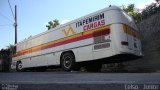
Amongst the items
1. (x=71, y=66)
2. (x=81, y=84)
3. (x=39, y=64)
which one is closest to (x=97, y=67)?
(x=71, y=66)

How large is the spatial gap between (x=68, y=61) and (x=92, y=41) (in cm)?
180

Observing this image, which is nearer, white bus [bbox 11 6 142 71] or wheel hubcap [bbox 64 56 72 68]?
white bus [bbox 11 6 142 71]

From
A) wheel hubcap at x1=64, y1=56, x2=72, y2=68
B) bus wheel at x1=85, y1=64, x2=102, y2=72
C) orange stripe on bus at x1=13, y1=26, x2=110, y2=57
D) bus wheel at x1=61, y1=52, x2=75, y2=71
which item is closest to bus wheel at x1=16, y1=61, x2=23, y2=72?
orange stripe on bus at x1=13, y1=26, x2=110, y2=57

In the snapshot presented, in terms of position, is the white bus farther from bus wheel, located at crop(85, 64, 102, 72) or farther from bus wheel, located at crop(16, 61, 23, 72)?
bus wheel, located at crop(16, 61, 23, 72)

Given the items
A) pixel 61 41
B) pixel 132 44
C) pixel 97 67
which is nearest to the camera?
pixel 132 44

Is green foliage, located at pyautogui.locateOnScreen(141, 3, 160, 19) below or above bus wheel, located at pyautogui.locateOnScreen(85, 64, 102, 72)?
above

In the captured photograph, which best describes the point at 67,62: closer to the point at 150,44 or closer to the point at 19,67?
the point at 19,67

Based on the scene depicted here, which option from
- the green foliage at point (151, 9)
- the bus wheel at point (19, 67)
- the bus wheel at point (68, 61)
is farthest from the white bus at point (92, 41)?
the green foliage at point (151, 9)

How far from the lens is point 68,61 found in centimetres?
1269

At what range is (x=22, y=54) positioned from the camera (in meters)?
18.0

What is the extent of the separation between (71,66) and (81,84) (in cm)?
1018

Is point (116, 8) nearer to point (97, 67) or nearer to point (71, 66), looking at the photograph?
point (71, 66)

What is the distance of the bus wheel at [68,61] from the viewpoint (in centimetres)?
1241

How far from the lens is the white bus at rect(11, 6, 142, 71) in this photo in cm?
1088
